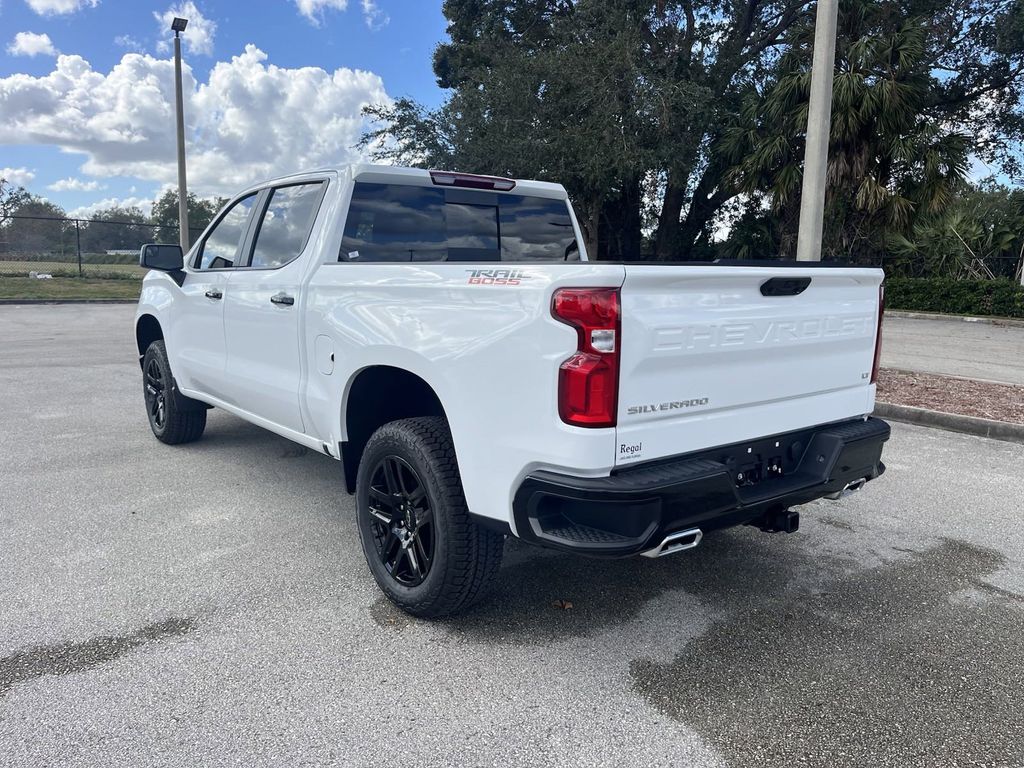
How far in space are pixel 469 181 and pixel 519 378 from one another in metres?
2.06

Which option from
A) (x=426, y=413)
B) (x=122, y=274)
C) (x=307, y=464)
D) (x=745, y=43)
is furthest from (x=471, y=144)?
(x=426, y=413)

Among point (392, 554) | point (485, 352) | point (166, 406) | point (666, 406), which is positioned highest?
point (485, 352)

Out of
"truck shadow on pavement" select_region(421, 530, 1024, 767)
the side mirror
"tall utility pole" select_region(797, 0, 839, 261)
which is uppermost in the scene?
"tall utility pole" select_region(797, 0, 839, 261)

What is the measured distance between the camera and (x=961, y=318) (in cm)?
1711

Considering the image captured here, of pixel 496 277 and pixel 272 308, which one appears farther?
pixel 272 308

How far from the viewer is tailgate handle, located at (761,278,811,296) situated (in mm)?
2973

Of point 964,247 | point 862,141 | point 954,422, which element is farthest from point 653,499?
point 964,247

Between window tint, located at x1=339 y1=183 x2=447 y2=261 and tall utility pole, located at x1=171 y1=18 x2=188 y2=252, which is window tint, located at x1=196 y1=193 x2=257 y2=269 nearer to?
window tint, located at x1=339 y1=183 x2=447 y2=261

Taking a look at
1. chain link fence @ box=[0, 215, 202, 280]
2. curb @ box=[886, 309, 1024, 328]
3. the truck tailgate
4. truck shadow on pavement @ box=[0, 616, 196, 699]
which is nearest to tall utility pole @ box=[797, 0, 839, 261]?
the truck tailgate

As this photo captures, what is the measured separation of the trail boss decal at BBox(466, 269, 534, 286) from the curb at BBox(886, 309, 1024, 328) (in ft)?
54.9

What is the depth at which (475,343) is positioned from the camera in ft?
9.32

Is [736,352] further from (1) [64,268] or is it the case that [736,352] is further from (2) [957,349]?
(1) [64,268]

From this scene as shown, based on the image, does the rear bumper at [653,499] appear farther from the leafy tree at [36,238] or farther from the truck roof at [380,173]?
the leafy tree at [36,238]

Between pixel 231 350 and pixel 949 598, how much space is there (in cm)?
404
